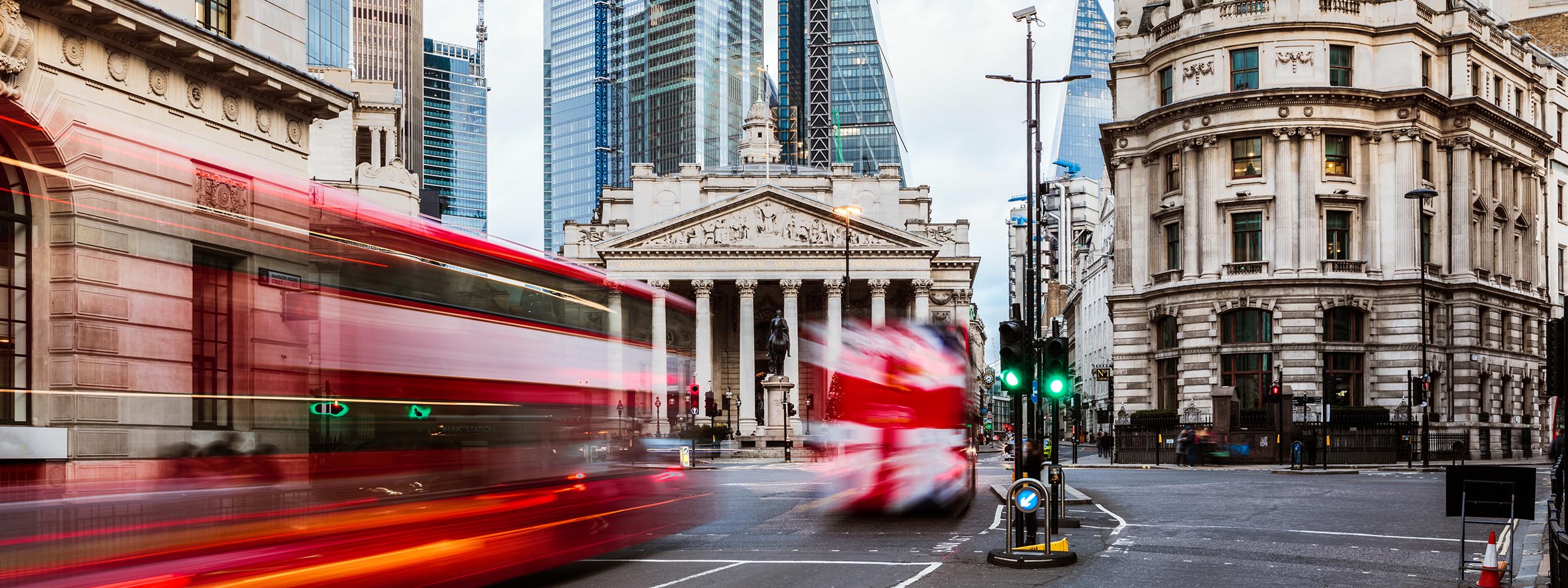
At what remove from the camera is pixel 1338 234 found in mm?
53375

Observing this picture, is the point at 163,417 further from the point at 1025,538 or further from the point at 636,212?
the point at 636,212

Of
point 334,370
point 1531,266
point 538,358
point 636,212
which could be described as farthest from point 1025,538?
point 636,212

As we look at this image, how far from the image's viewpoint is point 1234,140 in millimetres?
53156

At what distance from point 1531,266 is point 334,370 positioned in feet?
206

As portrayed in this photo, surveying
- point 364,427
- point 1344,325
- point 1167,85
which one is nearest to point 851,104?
point 1167,85

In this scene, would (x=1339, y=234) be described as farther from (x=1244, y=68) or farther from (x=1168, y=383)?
(x=1168, y=383)

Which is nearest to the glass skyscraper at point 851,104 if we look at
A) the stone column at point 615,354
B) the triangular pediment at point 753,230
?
the triangular pediment at point 753,230

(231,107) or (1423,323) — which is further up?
(231,107)

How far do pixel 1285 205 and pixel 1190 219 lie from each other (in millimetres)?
3522

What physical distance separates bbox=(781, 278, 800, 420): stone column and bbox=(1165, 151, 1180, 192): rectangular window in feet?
109

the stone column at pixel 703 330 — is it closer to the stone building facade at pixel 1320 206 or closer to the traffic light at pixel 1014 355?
the stone building facade at pixel 1320 206

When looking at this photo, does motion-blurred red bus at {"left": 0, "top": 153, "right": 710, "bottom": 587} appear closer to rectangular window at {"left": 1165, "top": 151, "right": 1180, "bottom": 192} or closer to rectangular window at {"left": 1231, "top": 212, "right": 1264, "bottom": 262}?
rectangular window at {"left": 1231, "top": 212, "right": 1264, "bottom": 262}

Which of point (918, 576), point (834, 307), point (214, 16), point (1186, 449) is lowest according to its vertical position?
point (1186, 449)

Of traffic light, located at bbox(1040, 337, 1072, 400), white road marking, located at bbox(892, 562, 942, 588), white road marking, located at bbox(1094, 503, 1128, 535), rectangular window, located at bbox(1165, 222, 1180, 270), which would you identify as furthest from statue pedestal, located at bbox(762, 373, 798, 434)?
white road marking, located at bbox(892, 562, 942, 588)
